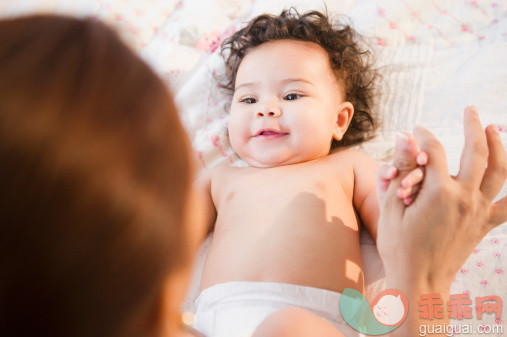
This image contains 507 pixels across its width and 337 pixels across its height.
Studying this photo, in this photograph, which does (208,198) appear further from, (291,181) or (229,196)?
A: (291,181)

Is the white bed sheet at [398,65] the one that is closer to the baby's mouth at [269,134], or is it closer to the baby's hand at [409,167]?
the baby's mouth at [269,134]

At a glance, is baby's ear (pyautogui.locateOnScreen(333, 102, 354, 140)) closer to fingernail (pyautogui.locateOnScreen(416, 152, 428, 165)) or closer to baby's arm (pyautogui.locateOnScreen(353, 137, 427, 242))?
baby's arm (pyautogui.locateOnScreen(353, 137, 427, 242))

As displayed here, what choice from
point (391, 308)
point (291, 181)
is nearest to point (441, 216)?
point (391, 308)

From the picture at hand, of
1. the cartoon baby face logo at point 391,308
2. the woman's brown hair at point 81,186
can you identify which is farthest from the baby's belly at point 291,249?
the woman's brown hair at point 81,186

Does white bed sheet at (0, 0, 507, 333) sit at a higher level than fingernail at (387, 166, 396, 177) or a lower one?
higher

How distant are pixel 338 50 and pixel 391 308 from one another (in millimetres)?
856

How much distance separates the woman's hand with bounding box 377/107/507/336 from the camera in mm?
797

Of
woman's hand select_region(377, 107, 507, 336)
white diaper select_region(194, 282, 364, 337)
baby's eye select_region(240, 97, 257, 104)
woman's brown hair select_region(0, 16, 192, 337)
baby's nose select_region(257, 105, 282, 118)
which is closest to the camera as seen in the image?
woman's brown hair select_region(0, 16, 192, 337)

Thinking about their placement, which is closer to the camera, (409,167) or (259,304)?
(409,167)

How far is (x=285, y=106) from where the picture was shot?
4.01 feet

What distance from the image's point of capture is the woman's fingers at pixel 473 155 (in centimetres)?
81

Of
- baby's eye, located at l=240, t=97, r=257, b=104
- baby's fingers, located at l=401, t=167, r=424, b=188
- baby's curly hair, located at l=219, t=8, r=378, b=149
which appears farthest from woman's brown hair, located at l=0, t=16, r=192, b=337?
baby's curly hair, located at l=219, t=8, r=378, b=149

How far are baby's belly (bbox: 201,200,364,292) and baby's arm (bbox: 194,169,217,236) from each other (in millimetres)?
147

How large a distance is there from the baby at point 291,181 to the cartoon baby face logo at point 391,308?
81 mm
